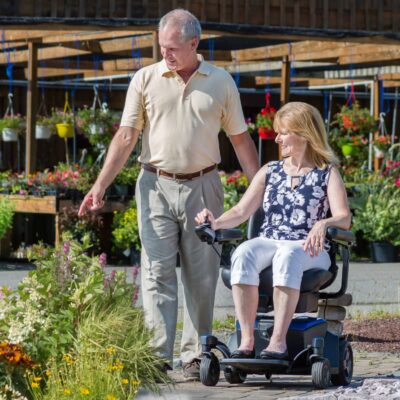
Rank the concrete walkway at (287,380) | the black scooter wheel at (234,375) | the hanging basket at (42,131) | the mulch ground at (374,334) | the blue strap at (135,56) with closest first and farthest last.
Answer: the concrete walkway at (287,380) → the black scooter wheel at (234,375) → the mulch ground at (374,334) → the blue strap at (135,56) → the hanging basket at (42,131)

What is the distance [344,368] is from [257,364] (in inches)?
20.5

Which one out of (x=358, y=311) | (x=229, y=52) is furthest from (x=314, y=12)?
(x=358, y=311)

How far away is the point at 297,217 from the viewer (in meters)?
6.54

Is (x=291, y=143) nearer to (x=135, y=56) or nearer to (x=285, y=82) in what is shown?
(x=285, y=82)

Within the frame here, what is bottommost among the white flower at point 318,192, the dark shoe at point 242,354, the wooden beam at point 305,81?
the dark shoe at point 242,354

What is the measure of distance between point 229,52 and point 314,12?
4.08 m

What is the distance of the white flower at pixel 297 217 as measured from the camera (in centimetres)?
653

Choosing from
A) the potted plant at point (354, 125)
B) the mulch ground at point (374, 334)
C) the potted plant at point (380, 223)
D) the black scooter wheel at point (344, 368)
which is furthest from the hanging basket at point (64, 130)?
the black scooter wheel at point (344, 368)

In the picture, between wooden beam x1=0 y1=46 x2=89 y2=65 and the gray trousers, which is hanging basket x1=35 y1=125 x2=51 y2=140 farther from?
the gray trousers

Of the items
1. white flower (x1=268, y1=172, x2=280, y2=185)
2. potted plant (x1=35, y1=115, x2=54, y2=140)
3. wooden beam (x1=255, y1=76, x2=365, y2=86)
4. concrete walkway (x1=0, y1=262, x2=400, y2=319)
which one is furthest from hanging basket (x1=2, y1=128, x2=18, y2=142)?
white flower (x1=268, y1=172, x2=280, y2=185)

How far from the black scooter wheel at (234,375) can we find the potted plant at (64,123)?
12.1 meters

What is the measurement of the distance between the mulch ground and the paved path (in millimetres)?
513

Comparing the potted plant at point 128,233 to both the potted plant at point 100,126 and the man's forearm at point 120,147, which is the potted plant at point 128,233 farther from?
the man's forearm at point 120,147

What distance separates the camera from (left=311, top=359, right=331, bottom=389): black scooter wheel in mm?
6035
